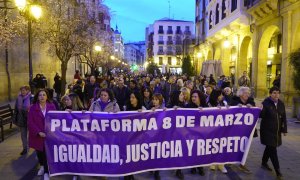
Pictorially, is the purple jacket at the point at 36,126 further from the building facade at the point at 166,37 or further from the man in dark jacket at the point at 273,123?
the building facade at the point at 166,37

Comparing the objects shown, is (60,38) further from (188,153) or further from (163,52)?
(163,52)

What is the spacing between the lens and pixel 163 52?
335ft

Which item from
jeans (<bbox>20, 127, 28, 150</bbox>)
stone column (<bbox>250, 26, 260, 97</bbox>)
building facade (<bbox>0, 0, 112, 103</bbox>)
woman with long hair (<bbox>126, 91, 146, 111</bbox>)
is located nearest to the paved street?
jeans (<bbox>20, 127, 28, 150</bbox>)

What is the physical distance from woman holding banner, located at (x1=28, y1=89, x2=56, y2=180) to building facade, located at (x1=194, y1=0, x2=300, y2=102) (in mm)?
13297

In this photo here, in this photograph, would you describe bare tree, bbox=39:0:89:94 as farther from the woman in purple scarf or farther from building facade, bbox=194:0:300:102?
building facade, bbox=194:0:300:102

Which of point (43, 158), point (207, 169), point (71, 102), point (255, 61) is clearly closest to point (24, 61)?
point (255, 61)

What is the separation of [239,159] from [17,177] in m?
4.41

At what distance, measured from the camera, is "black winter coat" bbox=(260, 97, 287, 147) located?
6.44m

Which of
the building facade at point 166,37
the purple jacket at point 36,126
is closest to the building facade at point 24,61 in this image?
the purple jacket at point 36,126

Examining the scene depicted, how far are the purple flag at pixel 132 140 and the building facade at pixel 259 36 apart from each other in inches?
461

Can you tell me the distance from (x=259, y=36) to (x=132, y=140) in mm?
18841

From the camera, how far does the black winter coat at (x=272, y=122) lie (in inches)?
254

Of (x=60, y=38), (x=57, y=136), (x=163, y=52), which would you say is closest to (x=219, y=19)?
(x=60, y=38)

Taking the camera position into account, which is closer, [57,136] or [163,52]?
[57,136]
